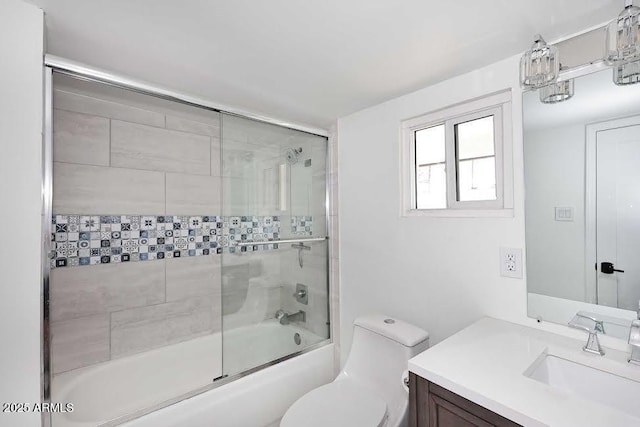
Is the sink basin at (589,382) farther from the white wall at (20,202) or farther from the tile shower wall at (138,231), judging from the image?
the white wall at (20,202)

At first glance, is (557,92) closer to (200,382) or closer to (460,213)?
(460,213)

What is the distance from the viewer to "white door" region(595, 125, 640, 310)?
43.9 inches

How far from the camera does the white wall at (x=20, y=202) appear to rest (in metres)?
1.04

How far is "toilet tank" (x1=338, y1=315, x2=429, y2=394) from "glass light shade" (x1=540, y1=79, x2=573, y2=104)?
1.32 metres

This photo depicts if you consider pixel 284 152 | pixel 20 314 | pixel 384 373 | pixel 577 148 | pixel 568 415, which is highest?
pixel 284 152

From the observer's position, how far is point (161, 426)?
1515 millimetres

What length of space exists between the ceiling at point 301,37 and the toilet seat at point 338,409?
5.86 ft

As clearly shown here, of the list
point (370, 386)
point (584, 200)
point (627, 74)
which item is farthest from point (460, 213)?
point (370, 386)

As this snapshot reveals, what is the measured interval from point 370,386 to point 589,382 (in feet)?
3.39

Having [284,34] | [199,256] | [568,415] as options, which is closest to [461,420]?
[568,415]

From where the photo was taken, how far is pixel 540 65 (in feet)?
3.63

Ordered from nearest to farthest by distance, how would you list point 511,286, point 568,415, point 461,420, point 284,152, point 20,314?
1. point 568,415
2. point 461,420
3. point 20,314
4. point 511,286
5. point 284,152

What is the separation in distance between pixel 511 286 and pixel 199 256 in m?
2.17

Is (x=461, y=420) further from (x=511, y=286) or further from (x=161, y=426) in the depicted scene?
(x=161, y=426)
